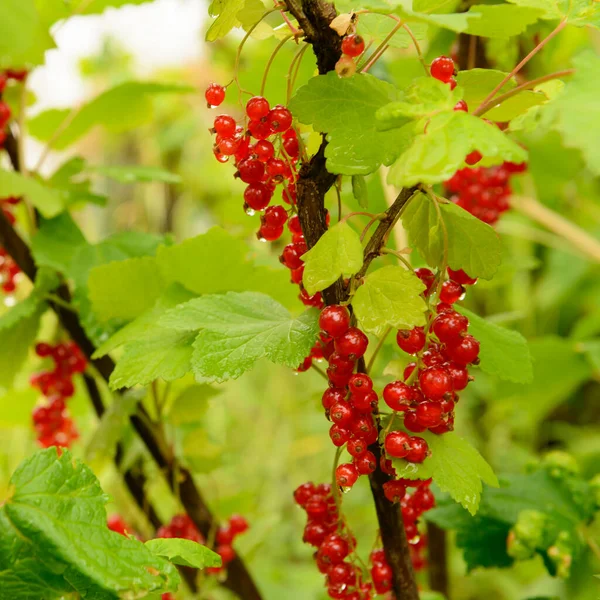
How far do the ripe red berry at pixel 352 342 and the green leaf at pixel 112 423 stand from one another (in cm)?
37

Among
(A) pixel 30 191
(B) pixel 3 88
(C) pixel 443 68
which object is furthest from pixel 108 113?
(C) pixel 443 68

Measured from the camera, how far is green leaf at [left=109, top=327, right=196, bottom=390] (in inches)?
19.3

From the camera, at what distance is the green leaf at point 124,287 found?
0.66 meters

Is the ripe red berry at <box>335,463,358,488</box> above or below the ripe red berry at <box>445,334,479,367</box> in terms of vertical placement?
below

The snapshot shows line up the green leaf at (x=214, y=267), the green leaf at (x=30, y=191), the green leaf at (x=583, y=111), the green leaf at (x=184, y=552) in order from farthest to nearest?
the green leaf at (x=30, y=191) → the green leaf at (x=214, y=267) → the green leaf at (x=184, y=552) → the green leaf at (x=583, y=111)

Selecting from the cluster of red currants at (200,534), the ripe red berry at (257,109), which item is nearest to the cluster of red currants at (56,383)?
the cluster of red currants at (200,534)

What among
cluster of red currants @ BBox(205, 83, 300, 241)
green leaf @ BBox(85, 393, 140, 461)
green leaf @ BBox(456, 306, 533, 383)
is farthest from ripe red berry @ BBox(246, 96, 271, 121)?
green leaf @ BBox(85, 393, 140, 461)

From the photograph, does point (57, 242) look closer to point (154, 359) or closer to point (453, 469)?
point (154, 359)

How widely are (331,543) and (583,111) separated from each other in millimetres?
346

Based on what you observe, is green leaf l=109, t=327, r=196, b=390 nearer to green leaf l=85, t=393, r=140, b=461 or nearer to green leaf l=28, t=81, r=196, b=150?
green leaf l=85, t=393, r=140, b=461

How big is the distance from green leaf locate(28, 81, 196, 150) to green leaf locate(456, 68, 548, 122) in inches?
19.8

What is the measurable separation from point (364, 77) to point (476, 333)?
233 millimetres

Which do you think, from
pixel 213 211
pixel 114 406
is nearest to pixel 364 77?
pixel 114 406

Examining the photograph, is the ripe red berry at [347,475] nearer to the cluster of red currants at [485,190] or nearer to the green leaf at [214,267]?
the green leaf at [214,267]
